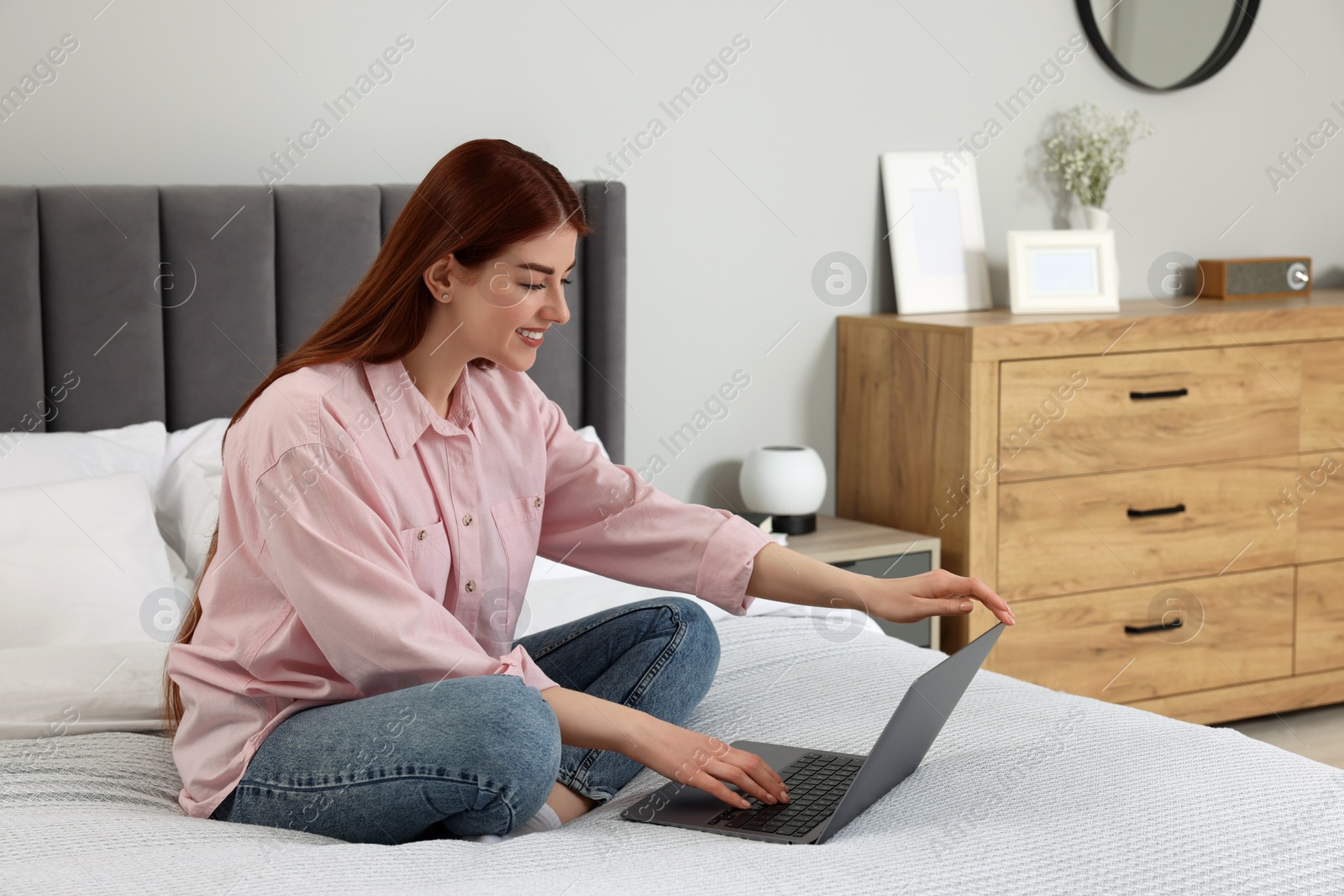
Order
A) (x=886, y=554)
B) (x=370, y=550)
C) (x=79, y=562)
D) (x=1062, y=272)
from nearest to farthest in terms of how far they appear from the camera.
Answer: (x=370, y=550)
(x=79, y=562)
(x=886, y=554)
(x=1062, y=272)

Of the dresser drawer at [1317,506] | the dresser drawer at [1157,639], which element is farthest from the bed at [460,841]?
the dresser drawer at [1317,506]

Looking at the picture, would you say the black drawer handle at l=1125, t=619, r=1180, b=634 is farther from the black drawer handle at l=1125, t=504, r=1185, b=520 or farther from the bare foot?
the bare foot

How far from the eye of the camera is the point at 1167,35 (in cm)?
326

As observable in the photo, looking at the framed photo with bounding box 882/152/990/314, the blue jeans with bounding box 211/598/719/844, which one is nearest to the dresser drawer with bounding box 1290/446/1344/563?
the framed photo with bounding box 882/152/990/314

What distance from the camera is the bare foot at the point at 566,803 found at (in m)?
1.33

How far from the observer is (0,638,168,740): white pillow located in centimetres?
143

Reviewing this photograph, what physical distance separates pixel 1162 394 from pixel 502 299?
1900 mm

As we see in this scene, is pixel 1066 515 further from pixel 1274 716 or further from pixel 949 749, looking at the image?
pixel 949 749

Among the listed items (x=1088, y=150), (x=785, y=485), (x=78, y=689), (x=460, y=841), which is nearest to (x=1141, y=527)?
(x=785, y=485)

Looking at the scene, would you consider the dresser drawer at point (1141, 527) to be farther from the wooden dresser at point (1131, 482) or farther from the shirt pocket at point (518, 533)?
the shirt pocket at point (518, 533)

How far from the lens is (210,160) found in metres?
2.38

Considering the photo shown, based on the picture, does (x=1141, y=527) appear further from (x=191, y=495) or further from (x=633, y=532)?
(x=191, y=495)

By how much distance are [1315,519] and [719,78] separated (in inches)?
68.6

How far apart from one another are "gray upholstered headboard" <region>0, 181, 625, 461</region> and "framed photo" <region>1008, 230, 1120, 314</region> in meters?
1.40
